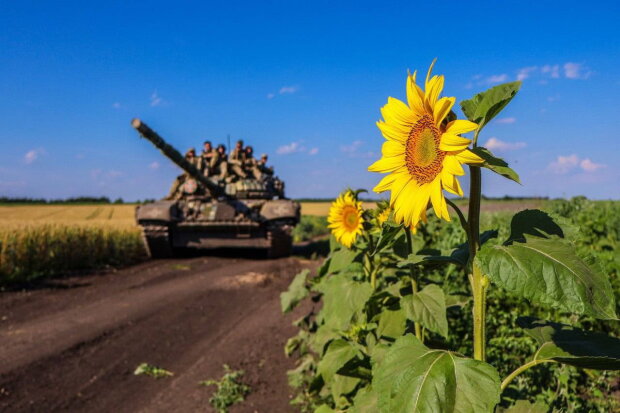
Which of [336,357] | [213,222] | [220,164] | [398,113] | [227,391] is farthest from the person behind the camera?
[220,164]

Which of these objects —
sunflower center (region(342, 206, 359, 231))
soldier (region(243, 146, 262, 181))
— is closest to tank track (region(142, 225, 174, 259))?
soldier (region(243, 146, 262, 181))

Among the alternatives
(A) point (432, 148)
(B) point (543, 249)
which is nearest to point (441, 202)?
(A) point (432, 148)

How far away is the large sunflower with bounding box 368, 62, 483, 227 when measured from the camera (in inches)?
49.5

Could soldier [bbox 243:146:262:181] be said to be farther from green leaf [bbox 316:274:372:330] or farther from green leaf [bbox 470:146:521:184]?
green leaf [bbox 470:146:521:184]

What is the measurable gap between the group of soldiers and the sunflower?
44.8 feet

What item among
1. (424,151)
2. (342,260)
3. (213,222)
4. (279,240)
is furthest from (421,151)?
(213,222)

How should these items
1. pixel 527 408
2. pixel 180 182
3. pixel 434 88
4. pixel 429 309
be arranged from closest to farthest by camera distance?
1. pixel 434 88
2. pixel 527 408
3. pixel 429 309
4. pixel 180 182

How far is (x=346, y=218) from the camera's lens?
2660 millimetres

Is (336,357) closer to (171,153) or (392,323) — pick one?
(392,323)

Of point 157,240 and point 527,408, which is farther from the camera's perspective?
point 157,240

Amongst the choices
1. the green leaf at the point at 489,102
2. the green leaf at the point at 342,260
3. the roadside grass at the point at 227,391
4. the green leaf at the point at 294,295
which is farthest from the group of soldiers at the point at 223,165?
the green leaf at the point at 489,102

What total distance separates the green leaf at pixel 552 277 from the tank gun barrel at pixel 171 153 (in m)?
11.2

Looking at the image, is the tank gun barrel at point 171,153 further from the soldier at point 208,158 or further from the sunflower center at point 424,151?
the sunflower center at point 424,151

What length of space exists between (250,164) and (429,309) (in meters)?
15.3
